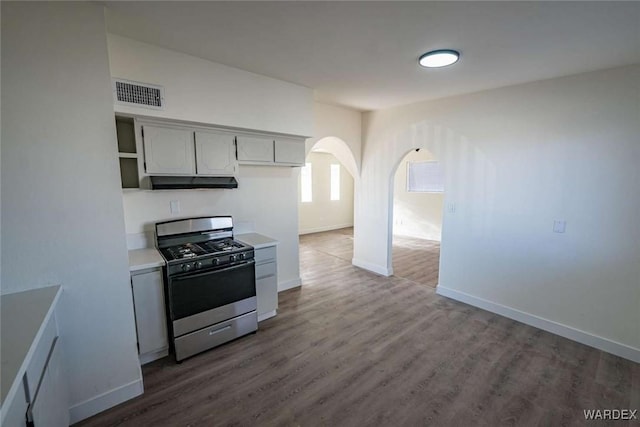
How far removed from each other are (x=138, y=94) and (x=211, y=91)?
0.61m

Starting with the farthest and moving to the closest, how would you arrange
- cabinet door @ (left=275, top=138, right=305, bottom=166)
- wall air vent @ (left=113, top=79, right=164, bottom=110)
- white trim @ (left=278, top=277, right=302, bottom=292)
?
white trim @ (left=278, top=277, right=302, bottom=292) → cabinet door @ (left=275, top=138, right=305, bottom=166) → wall air vent @ (left=113, top=79, right=164, bottom=110)

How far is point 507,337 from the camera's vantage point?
112 inches

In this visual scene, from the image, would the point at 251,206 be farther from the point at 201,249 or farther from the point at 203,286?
the point at 203,286

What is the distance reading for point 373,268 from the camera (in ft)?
15.5

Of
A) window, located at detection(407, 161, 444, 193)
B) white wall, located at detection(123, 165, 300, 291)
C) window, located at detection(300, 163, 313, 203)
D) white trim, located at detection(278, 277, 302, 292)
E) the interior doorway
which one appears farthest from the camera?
window, located at detection(300, 163, 313, 203)

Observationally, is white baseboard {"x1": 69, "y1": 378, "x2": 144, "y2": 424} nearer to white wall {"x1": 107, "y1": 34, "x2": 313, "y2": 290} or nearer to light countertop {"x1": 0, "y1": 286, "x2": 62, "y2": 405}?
light countertop {"x1": 0, "y1": 286, "x2": 62, "y2": 405}

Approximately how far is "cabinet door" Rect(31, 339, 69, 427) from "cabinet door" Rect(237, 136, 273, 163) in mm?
2117

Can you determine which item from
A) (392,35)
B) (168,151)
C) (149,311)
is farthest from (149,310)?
(392,35)

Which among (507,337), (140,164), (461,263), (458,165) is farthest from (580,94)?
(140,164)

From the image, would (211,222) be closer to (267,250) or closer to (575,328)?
(267,250)

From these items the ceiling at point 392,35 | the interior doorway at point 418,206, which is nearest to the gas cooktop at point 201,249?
the ceiling at point 392,35

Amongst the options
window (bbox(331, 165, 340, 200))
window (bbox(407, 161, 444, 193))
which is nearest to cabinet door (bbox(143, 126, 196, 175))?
window (bbox(407, 161, 444, 193))

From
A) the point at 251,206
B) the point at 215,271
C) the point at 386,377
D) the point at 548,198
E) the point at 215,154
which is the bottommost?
the point at 386,377

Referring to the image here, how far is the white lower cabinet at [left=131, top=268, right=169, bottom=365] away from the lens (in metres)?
2.25
